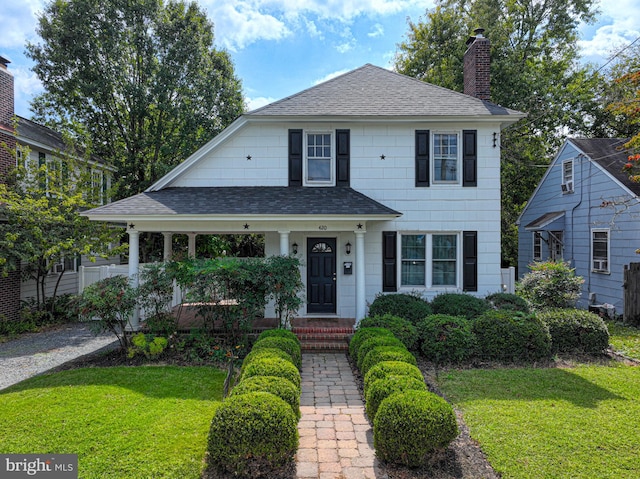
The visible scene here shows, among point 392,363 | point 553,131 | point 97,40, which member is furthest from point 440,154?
point 553,131

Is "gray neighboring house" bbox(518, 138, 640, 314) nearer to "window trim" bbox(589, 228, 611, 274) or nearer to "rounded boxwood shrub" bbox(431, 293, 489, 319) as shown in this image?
"window trim" bbox(589, 228, 611, 274)

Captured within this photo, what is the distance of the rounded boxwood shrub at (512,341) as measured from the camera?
7.39m

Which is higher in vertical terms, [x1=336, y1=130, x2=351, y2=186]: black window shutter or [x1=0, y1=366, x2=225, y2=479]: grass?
[x1=336, y1=130, x2=351, y2=186]: black window shutter

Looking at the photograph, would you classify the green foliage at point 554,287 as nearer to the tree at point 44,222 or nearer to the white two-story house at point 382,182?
the white two-story house at point 382,182

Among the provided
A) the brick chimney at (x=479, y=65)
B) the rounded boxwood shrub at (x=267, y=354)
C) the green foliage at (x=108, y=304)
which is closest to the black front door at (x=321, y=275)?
the rounded boxwood shrub at (x=267, y=354)

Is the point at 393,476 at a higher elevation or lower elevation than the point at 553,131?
lower

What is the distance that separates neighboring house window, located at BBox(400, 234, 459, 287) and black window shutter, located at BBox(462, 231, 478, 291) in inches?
8.9

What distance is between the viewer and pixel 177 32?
16375mm

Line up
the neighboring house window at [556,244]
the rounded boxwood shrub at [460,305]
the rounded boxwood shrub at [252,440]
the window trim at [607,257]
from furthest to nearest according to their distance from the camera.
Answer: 1. the neighboring house window at [556,244]
2. the window trim at [607,257]
3. the rounded boxwood shrub at [460,305]
4. the rounded boxwood shrub at [252,440]

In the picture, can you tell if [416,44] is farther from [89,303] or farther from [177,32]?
[89,303]

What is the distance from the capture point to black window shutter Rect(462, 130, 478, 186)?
33.3ft

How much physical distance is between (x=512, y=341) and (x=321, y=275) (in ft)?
16.3

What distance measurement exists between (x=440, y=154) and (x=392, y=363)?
23.0 ft

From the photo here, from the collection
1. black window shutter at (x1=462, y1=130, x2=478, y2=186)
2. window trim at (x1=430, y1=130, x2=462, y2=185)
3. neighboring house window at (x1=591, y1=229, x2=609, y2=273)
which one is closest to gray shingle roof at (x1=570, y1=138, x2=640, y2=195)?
neighboring house window at (x1=591, y1=229, x2=609, y2=273)
